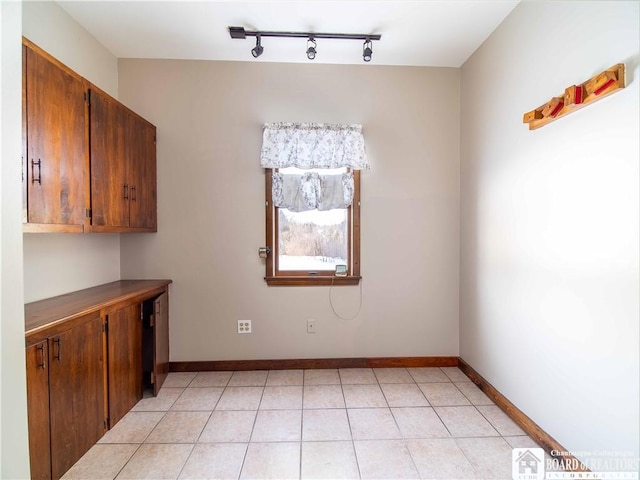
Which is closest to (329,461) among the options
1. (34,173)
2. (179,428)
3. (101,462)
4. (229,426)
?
(229,426)

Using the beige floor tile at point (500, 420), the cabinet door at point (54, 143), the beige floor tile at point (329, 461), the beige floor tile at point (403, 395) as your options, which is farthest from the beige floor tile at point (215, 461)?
the beige floor tile at point (500, 420)

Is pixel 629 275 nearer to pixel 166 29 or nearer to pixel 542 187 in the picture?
pixel 542 187

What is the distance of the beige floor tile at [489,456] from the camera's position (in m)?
1.67

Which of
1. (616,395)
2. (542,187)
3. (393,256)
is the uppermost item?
(542,187)

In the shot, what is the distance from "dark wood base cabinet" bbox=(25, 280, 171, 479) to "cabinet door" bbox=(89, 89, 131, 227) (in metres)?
0.57

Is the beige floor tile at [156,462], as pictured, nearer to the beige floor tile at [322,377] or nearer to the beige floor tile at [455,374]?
the beige floor tile at [322,377]

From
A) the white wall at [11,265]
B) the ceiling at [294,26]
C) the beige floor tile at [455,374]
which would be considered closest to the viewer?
the white wall at [11,265]

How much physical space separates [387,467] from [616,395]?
1166mm

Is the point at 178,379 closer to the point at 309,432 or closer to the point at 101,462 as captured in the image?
the point at 101,462

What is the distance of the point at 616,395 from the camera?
1.41 metres

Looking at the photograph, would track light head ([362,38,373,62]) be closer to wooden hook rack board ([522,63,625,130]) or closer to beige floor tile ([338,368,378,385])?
wooden hook rack board ([522,63,625,130])

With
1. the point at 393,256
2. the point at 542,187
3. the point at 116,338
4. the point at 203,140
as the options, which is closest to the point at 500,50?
the point at 542,187

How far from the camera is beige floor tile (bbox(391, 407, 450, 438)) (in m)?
1.99

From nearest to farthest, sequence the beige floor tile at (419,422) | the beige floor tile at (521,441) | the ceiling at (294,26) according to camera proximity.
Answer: the beige floor tile at (521,441) → the beige floor tile at (419,422) → the ceiling at (294,26)
